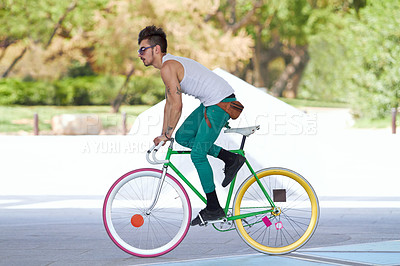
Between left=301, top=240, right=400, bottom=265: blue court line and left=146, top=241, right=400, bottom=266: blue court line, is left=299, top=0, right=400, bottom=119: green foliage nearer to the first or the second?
left=301, top=240, right=400, bottom=265: blue court line

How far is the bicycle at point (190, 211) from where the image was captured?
228 inches

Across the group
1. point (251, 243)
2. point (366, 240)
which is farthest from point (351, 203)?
point (251, 243)

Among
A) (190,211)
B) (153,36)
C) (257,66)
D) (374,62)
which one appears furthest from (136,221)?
(257,66)

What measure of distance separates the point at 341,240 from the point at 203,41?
89.0 feet

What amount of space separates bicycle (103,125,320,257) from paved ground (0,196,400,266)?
0.13 m

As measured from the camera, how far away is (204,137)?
5.72 metres

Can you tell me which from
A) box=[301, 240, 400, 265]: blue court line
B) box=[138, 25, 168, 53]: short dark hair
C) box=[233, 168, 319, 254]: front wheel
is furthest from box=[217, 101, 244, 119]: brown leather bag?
box=[301, 240, 400, 265]: blue court line

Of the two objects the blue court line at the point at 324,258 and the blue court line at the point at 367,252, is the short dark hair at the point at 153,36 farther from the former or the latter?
the blue court line at the point at 367,252

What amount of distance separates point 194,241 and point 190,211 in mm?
932

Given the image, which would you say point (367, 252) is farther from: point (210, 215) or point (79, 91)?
point (79, 91)

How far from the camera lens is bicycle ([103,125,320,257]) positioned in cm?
579

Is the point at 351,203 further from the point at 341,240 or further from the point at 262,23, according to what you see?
the point at 262,23

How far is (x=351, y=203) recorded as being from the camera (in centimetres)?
938

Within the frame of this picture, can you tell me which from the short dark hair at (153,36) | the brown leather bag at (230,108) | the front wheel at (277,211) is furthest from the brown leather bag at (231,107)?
the short dark hair at (153,36)
